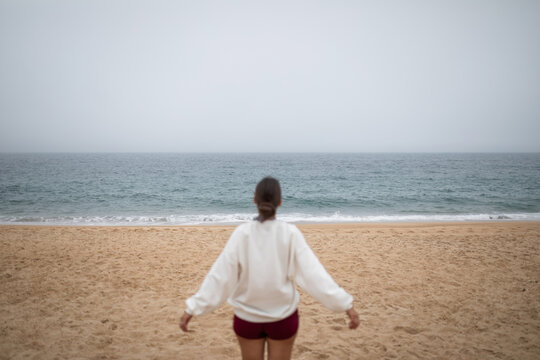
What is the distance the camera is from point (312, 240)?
9734mm

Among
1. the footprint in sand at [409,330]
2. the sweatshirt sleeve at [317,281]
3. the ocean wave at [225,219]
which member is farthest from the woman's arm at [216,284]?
the ocean wave at [225,219]

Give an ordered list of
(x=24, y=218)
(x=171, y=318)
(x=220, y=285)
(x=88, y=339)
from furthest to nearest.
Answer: (x=24, y=218) < (x=171, y=318) < (x=88, y=339) < (x=220, y=285)

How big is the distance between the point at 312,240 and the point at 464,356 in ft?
20.3

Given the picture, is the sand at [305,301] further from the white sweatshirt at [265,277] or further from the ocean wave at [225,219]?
the ocean wave at [225,219]

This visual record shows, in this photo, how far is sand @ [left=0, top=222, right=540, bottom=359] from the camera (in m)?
3.86

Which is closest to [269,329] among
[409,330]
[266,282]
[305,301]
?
[266,282]

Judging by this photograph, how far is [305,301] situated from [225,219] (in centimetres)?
1147

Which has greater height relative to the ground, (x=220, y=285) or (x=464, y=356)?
(x=220, y=285)

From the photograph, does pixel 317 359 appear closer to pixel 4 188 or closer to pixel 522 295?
pixel 522 295

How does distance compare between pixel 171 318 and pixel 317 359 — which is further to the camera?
pixel 171 318

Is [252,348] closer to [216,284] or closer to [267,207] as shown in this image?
[216,284]

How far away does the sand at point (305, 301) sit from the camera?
3859 mm

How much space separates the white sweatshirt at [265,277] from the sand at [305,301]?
239 centimetres

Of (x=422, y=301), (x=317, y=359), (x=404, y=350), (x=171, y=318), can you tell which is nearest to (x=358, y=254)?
(x=422, y=301)
